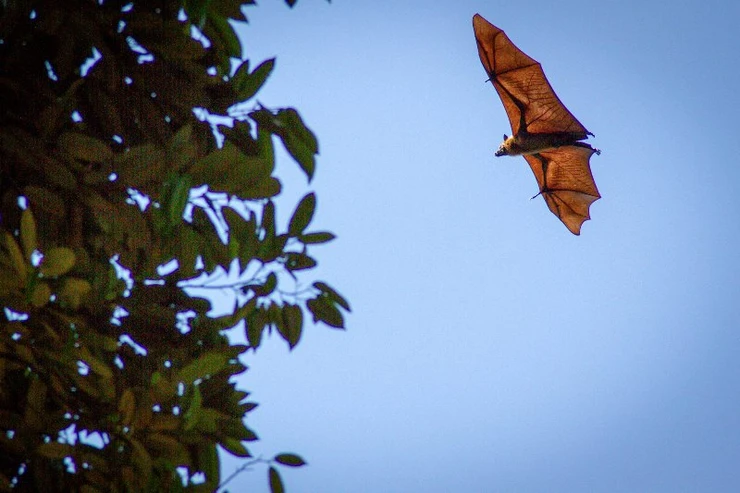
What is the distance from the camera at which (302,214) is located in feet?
4.25

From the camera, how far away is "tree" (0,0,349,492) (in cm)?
104

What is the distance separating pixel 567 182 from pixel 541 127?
0.62m

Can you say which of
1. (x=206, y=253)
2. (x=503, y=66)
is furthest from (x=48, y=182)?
(x=503, y=66)

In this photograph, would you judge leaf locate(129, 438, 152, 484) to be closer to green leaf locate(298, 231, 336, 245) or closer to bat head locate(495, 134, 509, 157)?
green leaf locate(298, 231, 336, 245)

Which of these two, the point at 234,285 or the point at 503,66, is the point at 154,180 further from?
the point at 503,66

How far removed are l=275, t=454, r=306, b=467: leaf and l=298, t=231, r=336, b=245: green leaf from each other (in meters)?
0.41

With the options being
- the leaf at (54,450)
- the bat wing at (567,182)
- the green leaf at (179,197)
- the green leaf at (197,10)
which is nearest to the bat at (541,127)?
the bat wing at (567,182)

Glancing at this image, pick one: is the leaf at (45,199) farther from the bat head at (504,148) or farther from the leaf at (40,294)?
the bat head at (504,148)

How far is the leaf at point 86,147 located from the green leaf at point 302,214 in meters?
0.39

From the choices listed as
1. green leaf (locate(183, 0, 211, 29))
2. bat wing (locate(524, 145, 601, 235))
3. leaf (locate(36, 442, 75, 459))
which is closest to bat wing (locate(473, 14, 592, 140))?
bat wing (locate(524, 145, 601, 235))

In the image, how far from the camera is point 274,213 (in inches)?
49.5

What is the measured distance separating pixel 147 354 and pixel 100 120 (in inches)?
18.0

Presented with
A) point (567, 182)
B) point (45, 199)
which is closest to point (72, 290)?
point (45, 199)

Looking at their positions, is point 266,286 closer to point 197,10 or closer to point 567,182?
point 197,10
